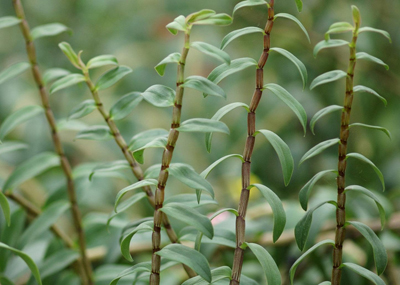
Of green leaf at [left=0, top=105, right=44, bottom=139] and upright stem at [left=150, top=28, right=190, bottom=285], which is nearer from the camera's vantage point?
upright stem at [left=150, top=28, right=190, bottom=285]

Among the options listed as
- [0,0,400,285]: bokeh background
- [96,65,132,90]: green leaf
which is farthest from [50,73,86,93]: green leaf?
[0,0,400,285]: bokeh background

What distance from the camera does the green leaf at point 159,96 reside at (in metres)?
0.23

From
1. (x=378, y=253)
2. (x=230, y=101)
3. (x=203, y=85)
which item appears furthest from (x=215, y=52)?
(x=230, y=101)

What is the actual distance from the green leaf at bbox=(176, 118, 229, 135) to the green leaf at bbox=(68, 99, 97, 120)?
9 centimetres

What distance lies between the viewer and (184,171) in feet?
0.76

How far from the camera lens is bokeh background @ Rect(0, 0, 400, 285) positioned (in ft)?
2.05

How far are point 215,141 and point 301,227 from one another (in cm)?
64

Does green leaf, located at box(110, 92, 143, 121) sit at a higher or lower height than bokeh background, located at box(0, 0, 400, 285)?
higher

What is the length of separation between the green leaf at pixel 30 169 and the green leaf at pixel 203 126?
0.18 meters

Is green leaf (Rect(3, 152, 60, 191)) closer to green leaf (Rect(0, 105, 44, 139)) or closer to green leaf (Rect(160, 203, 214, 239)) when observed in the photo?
green leaf (Rect(0, 105, 44, 139))

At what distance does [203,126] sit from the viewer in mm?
222

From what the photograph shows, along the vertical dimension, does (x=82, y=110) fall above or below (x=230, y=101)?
above

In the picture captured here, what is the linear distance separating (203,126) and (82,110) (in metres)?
0.10

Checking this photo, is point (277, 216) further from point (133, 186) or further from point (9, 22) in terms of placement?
point (9, 22)
